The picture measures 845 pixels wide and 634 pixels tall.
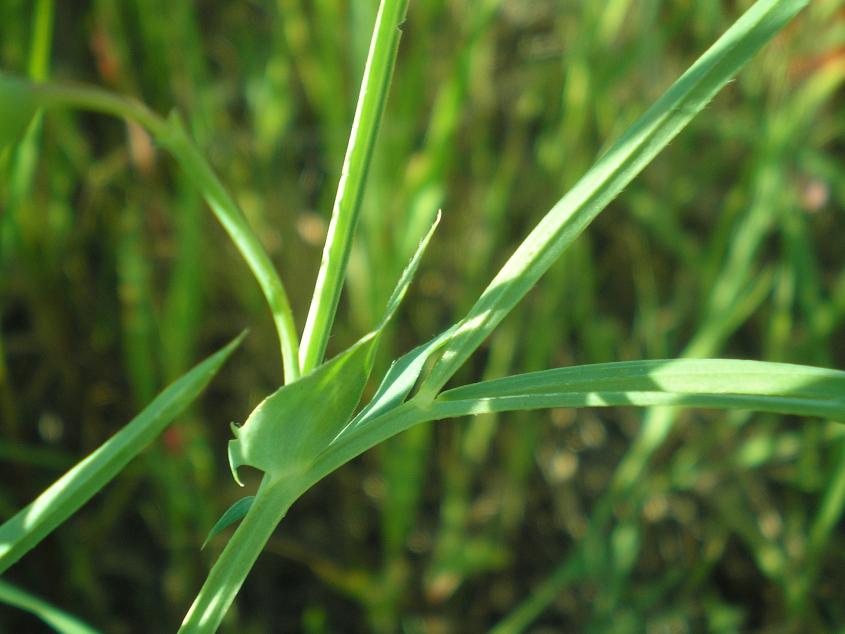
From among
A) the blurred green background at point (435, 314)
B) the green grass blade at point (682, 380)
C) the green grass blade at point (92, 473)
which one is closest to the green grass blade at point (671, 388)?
the green grass blade at point (682, 380)

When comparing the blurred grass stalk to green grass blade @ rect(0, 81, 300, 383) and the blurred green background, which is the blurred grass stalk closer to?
the blurred green background

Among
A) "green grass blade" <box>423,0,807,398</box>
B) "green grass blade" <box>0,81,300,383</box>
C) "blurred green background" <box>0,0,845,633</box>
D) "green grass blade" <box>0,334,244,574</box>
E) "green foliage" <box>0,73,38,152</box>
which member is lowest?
"green grass blade" <box>0,334,244,574</box>

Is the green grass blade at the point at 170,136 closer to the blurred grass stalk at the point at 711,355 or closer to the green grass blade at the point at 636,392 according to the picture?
the green grass blade at the point at 636,392

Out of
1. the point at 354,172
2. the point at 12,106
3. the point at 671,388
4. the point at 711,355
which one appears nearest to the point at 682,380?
the point at 671,388

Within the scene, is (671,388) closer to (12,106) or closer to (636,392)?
(636,392)

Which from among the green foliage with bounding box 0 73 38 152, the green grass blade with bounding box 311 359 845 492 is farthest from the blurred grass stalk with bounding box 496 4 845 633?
the green foliage with bounding box 0 73 38 152

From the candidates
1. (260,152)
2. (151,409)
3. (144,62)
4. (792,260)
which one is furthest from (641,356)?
(151,409)

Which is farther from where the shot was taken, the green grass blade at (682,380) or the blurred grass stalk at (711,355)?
the blurred grass stalk at (711,355)
